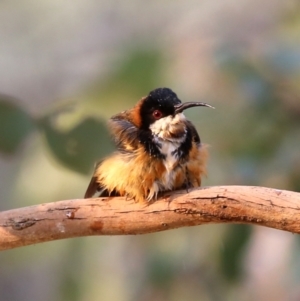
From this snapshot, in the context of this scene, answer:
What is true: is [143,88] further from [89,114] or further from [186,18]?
[186,18]

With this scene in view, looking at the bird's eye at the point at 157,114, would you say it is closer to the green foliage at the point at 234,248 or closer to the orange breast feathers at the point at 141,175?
the orange breast feathers at the point at 141,175

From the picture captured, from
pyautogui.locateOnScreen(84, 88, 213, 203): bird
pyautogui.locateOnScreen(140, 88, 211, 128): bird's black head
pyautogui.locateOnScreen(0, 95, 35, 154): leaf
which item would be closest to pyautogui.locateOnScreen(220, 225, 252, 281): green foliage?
pyautogui.locateOnScreen(84, 88, 213, 203): bird

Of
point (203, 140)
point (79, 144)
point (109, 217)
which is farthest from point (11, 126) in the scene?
point (203, 140)

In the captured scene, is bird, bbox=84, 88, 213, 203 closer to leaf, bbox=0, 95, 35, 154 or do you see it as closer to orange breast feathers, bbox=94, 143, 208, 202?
orange breast feathers, bbox=94, 143, 208, 202

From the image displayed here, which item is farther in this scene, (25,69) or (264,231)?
(25,69)

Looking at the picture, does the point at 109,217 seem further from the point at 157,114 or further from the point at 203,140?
the point at 203,140

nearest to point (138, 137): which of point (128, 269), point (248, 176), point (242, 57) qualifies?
point (248, 176)
